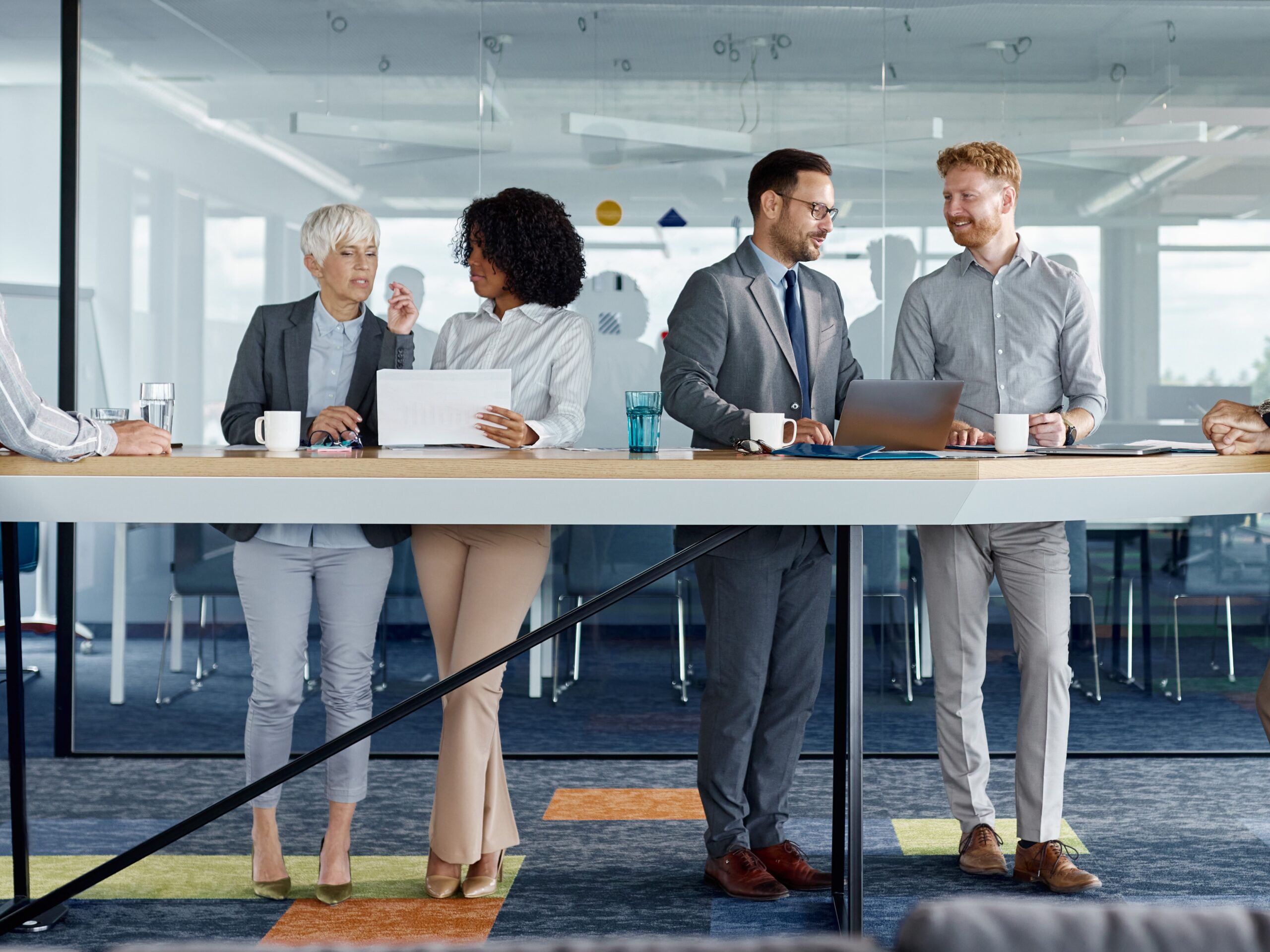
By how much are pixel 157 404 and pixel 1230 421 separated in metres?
2.23

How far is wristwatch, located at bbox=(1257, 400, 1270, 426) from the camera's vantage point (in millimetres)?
2480

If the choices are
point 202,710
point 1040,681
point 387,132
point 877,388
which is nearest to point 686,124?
point 387,132

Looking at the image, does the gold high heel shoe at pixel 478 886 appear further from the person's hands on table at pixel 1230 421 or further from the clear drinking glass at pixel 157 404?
the person's hands on table at pixel 1230 421

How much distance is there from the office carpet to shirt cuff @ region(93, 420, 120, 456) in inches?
38.2

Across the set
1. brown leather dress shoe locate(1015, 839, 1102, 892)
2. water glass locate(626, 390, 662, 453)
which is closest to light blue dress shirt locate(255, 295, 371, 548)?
water glass locate(626, 390, 662, 453)

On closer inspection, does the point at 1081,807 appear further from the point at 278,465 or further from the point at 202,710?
the point at 202,710

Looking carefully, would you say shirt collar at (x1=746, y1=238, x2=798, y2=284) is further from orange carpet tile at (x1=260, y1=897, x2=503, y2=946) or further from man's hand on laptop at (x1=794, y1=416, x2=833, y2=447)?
orange carpet tile at (x1=260, y1=897, x2=503, y2=946)

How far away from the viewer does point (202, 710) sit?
4.31 m

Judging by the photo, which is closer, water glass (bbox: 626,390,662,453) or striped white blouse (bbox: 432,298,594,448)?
water glass (bbox: 626,390,662,453)

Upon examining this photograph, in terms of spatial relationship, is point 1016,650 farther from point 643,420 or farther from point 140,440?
point 140,440

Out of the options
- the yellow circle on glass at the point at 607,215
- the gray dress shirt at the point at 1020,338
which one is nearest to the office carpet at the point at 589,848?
the gray dress shirt at the point at 1020,338

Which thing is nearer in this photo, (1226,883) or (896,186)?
(1226,883)

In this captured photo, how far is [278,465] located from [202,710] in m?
2.38

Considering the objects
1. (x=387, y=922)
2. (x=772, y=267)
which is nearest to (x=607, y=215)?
(x=772, y=267)
